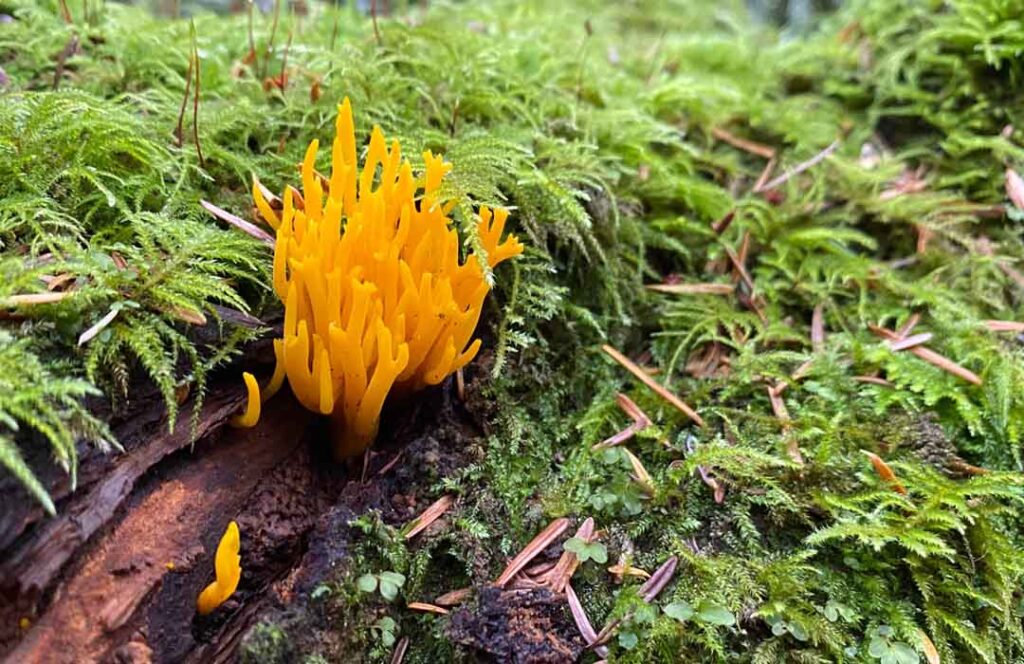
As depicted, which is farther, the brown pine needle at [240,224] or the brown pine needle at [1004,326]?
the brown pine needle at [1004,326]

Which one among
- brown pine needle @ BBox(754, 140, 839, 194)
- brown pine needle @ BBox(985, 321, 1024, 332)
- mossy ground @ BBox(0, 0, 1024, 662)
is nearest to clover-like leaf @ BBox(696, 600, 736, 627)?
mossy ground @ BBox(0, 0, 1024, 662)

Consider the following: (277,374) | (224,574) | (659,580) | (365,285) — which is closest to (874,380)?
(659,580)

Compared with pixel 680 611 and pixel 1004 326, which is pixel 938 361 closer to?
pixel 1004 326

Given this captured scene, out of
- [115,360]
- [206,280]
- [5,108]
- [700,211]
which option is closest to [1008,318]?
[700,211]

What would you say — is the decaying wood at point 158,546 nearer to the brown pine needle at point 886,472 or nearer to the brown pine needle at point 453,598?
the brown pine needle at point 453,598

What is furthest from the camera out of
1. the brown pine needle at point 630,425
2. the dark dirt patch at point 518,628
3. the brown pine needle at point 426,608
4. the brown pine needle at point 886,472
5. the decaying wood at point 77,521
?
the brown pine needle at point 630,425

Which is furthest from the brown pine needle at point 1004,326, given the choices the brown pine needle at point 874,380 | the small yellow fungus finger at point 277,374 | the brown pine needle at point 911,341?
the small yellow fungus finger at point 277,374

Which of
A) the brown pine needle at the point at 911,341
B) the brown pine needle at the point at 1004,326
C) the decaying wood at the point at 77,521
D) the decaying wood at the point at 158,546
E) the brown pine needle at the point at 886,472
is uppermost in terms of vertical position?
the brown pine needle at the point at 1004,326
